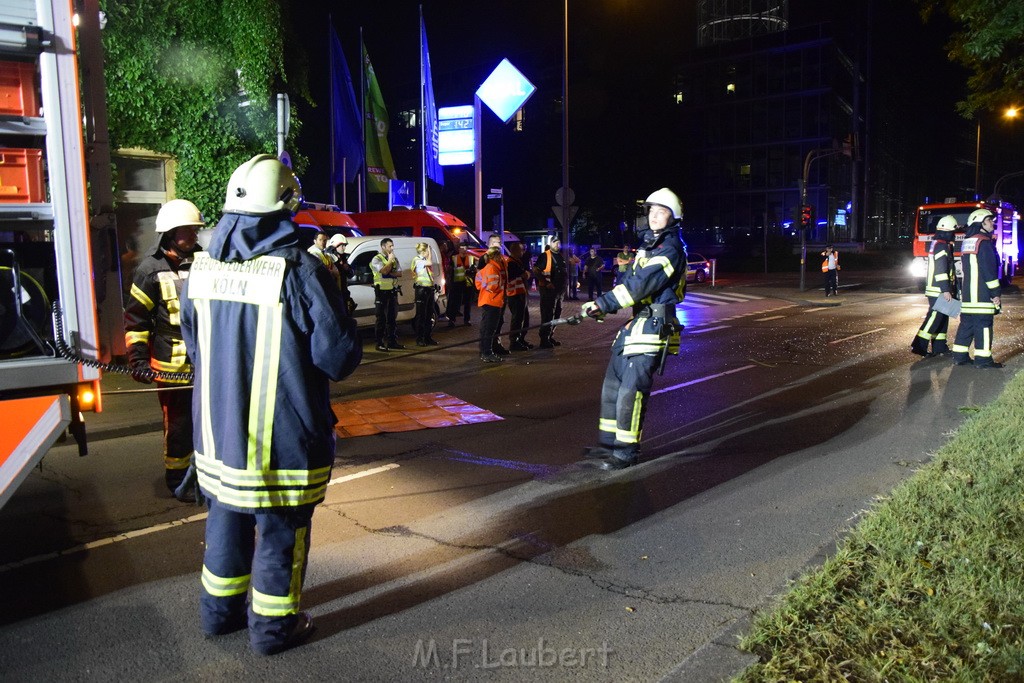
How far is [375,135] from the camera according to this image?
2528 centimetres

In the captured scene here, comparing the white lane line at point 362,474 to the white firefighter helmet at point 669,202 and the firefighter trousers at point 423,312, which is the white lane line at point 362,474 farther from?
the firefighter trousers at point 423,312

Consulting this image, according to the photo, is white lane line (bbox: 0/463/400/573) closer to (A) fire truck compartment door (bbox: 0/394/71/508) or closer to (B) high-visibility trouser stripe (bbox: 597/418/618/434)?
(A) fire truck compartment door (bbox: 0/394/71/508)

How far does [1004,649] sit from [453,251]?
15367 mm

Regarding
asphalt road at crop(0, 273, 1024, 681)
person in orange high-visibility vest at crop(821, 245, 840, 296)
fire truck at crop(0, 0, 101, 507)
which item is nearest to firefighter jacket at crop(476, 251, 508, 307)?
asphalt road at crop(0, 273, 1024, 681)

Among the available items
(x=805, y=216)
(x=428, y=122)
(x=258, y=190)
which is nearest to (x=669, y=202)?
(x=258, y=190)

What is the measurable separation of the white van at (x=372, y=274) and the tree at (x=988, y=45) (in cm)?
881

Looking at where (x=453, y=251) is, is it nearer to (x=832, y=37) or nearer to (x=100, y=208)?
(x=100, y=208)

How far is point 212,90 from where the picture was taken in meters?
13.9

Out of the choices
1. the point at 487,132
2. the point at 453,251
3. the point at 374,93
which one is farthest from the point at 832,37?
the point at 453,251

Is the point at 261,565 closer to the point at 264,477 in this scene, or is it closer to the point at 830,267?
the point at 264,477

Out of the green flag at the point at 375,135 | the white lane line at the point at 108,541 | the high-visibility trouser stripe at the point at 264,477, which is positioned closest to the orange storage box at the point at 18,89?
the high-visibility trouser stripe at the point at 264,477

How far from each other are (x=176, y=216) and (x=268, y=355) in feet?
8.57

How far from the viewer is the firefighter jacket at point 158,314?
5.25 m

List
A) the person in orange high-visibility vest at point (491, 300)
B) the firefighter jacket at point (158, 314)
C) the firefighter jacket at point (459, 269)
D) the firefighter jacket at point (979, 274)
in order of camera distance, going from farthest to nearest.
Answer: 1. the firefighter jacket at point (459, 269)
2. the person in orange high-visibility vest at point (491, 300)
3. the firefighter jacket at point (979, 274)
4. the firefighter jacket at point (158, 314)
